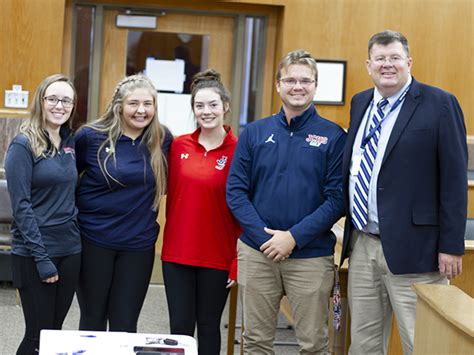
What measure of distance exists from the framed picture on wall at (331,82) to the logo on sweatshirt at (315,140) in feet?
11.3

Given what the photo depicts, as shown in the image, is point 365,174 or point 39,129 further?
point 39,129

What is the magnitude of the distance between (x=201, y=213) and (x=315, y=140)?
62 centimetres

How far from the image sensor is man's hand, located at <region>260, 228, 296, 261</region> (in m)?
3.66

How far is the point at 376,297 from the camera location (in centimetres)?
362

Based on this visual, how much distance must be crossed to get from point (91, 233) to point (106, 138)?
435 millimetres

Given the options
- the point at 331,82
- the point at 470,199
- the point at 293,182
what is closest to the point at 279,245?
the point at 293,182

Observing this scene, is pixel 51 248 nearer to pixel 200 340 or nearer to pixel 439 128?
pixel 200 340

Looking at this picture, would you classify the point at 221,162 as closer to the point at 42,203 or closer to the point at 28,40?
the point at 42,203

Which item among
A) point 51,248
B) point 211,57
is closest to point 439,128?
point 51,248

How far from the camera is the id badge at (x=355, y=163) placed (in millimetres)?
3584


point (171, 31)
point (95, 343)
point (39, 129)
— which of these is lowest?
point (95, 343)

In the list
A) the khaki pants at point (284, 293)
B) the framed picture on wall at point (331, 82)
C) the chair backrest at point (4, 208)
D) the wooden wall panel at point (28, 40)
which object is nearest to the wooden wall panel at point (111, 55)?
the wooden wall panel at point (28, 40)

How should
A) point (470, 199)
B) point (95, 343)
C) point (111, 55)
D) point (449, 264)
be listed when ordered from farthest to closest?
1. point (111, 55)
2. point (470, 199)
3. point (449, 264)
4. point (95, 343)

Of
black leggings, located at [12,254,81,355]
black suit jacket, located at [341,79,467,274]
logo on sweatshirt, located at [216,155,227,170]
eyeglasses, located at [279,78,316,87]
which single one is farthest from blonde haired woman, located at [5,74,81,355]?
black suit jacket, located at [341,79,467,274]
